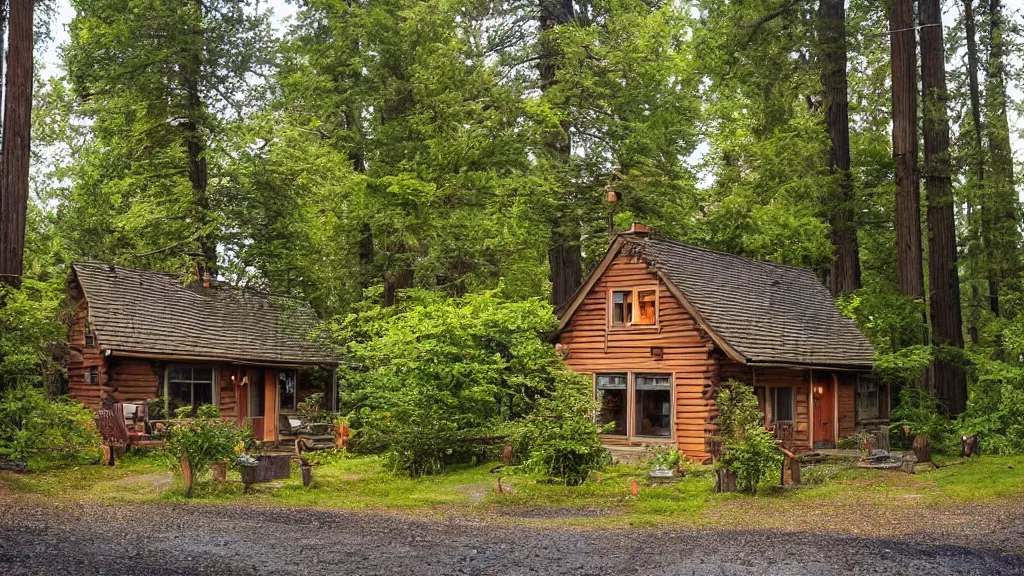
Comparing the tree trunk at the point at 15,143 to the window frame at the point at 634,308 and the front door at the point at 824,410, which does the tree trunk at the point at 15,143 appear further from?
the front door at the point at 824,410

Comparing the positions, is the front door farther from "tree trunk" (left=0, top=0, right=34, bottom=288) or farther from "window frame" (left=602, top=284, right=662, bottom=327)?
"tree trunk" (left=0, top=0, right=34, bottom=288)

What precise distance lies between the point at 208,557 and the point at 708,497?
9.58 m

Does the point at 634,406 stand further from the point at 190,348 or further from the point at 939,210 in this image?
the point at 190,348

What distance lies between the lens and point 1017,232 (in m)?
29.9

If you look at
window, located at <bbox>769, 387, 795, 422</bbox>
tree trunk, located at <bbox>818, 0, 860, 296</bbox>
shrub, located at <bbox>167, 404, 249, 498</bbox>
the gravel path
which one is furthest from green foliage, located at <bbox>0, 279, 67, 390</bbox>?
tree trunk, located at <bbox>818, 0, 860, 296</bbox>

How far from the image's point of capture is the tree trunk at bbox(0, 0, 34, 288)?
2298cm

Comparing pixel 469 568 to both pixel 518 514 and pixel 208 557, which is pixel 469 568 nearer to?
pixel 208 557

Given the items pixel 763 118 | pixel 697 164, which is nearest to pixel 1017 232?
pixel 763 118

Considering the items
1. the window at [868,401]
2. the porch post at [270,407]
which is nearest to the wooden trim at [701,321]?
the window at [868,401]

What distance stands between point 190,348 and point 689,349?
13.6 metres

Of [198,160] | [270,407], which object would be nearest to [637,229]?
[270,407]

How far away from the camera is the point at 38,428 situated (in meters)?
21.9

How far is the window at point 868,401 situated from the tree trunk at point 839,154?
146 inches

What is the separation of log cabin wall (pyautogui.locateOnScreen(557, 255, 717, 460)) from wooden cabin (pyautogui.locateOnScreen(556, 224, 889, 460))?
0.09 ft
